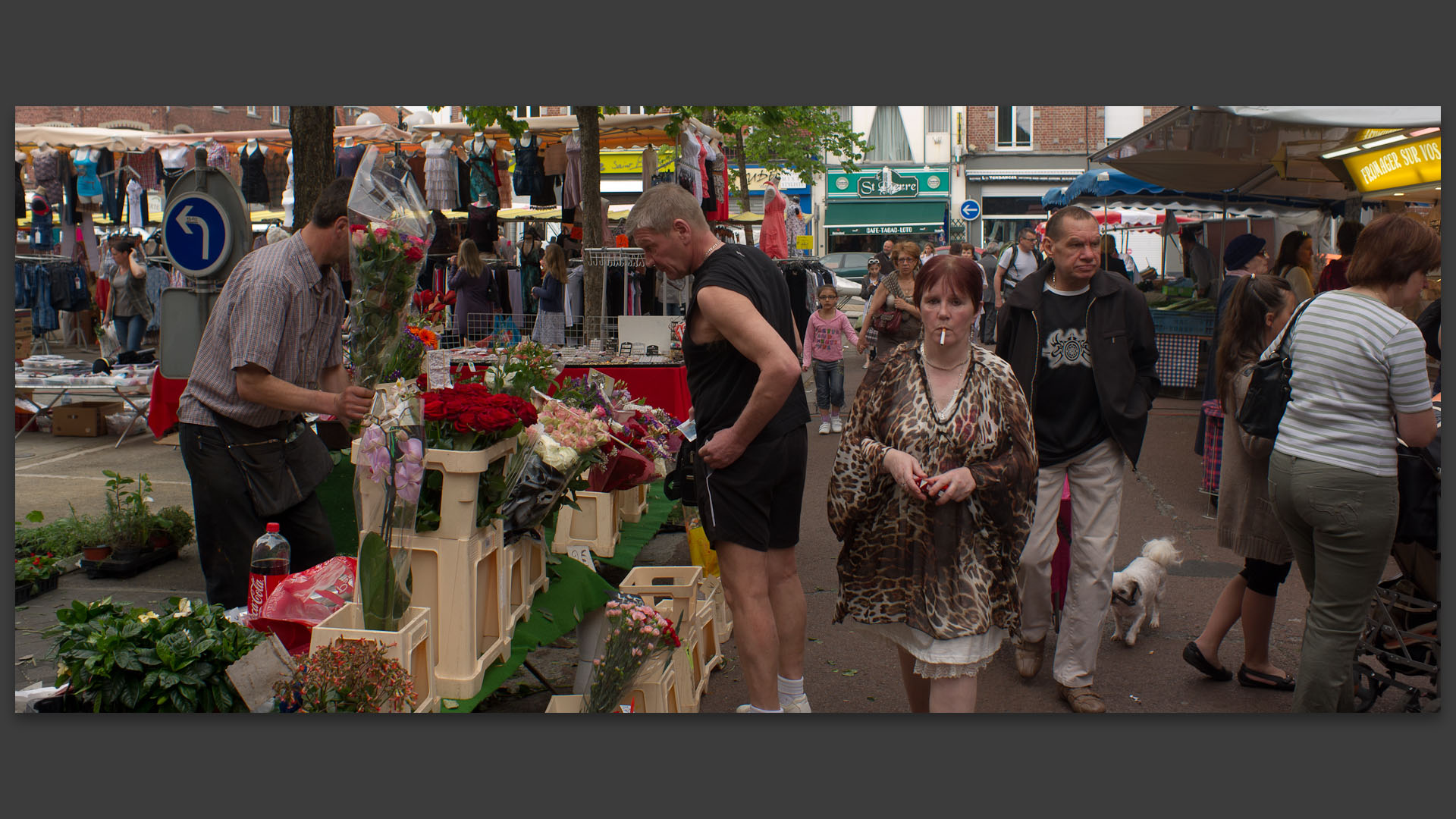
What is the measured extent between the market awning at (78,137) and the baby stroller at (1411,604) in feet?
45.3

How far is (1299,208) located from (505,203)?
11.4 metres

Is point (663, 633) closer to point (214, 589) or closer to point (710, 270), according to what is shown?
point (710, 270)

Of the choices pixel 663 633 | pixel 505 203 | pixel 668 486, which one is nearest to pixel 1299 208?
pixel 505 203

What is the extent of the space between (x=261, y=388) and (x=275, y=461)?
0.37m

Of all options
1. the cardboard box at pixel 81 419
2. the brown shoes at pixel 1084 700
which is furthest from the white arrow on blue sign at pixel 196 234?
the cardboard box at pixel 81 419

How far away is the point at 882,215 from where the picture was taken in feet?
112

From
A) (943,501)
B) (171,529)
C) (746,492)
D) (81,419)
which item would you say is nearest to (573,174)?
(81,419)

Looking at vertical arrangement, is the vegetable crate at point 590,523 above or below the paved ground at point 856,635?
above

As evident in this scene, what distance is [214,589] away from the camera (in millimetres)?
4199

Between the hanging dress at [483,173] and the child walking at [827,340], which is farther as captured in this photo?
the hanging dress at [483,173]

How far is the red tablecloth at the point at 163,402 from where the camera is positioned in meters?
6.88

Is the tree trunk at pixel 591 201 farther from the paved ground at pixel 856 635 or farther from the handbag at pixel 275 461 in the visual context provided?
the handbag at pixel 275 461

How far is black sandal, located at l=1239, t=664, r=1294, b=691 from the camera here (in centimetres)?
438

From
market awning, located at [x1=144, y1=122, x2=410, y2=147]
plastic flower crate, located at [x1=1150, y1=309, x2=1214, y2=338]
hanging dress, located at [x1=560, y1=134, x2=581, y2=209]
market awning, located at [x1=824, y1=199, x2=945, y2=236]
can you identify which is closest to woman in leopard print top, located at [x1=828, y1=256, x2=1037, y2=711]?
hanging dress, located at [x1=560, y1=134, x2=581, y2=209]
